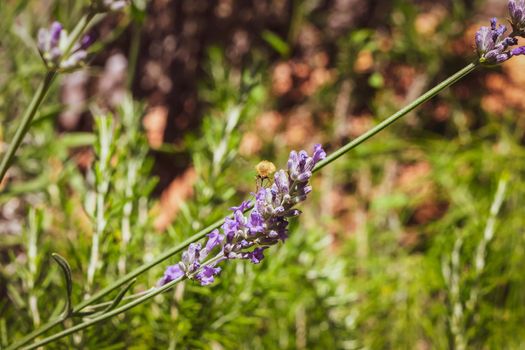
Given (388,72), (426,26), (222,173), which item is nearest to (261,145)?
(388,72)

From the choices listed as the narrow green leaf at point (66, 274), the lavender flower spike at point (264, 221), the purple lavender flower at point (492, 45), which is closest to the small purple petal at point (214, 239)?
the lavender flower spike at point (264, 221)

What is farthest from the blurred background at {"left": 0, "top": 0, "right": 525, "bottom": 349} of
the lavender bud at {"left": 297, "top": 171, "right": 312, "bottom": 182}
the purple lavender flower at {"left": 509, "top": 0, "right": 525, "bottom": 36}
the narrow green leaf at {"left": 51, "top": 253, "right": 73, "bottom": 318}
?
the purple lavender flower at {"left": 509, "top": 0, "right": 525, "bottom": 36}

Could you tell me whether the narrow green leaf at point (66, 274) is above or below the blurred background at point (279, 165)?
below

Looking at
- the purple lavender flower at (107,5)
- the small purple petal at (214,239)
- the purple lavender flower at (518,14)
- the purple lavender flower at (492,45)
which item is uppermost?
the purple lavender flower at (107,5)

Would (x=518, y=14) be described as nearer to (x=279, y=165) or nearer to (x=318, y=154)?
(x=318, y=154)

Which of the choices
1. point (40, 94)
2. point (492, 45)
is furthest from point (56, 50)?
point (492, 45)

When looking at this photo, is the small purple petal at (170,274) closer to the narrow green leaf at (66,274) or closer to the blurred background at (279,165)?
the narrow green leaf at (66,274)

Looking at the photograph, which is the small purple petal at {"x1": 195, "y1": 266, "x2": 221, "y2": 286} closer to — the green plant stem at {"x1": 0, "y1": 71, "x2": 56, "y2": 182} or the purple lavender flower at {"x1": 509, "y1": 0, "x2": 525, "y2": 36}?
the green plant stem at {"x1": 0, "y1": 71, "x2": 56, "y2": 182}
